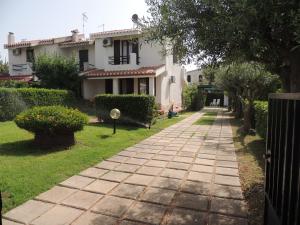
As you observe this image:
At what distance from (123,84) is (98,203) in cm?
1927

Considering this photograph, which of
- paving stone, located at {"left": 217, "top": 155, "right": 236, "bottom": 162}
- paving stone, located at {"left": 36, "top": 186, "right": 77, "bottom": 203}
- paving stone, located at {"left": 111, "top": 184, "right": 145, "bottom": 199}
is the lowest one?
paving stone, located at {"left": 217, "top": 155, "right": 236, "bottom": 162}

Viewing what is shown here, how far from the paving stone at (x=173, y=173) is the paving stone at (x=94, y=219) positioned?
2.34m

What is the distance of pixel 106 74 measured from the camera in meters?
21.8

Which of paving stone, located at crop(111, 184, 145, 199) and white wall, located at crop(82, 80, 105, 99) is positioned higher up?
white wall, located at crop(82, 80, 105, 99)

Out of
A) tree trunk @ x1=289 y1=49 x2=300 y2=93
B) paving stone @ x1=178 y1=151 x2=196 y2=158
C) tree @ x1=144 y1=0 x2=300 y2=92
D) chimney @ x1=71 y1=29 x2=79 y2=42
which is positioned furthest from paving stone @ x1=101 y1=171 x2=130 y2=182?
chimney @ x1=71 y1=29 x2=79 y2=42

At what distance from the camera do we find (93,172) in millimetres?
6262

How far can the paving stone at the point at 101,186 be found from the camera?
203 inches

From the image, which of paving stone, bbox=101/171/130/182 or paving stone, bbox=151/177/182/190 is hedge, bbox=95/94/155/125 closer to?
paving stone, bbox=101/171/130/182

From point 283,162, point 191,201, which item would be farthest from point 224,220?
point 283,162

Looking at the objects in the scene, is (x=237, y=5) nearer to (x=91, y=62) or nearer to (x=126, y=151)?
(x=126, y=151)

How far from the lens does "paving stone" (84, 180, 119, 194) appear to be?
516 centimetres

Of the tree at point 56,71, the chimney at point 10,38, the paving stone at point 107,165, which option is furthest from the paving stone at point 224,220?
the chimney at point 10,38

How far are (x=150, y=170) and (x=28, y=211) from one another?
304 cm

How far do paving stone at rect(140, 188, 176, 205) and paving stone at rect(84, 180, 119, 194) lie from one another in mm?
747
